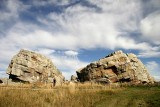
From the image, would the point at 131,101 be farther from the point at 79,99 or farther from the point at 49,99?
the point at 49,99

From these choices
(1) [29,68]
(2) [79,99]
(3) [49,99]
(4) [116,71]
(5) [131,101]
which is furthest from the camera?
(1) [29,68]

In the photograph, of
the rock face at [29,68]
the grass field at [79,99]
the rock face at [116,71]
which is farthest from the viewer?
the rock face at [29,68]

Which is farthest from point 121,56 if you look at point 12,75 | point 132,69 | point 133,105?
point 12,75

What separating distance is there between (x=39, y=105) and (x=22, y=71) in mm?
34788

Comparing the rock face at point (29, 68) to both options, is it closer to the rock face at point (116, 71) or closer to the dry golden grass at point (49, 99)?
the rock face at point (116, 71)

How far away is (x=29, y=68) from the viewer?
38.5 metres

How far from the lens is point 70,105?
6.40m

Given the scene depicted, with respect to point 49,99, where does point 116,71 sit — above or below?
above

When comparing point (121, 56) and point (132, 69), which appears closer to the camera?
point (132, 69)

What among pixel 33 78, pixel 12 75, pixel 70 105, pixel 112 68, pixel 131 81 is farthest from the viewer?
pixel 33 78

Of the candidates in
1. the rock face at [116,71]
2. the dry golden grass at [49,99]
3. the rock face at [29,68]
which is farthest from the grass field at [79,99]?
the rock face at [29,68]

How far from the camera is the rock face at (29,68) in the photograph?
117ft

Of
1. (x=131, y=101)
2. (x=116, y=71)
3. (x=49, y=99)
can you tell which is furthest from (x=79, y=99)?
(x=116, y=71)

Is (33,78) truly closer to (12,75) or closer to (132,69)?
(12,75)
